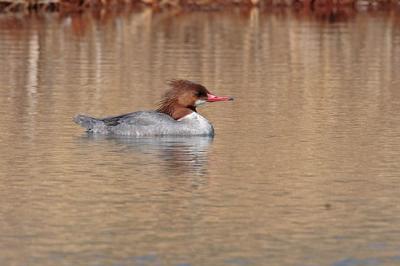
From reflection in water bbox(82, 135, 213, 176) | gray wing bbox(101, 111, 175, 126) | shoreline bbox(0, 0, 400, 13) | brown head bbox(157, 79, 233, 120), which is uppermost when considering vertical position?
brown head bbox(157, 79, 233, 120)

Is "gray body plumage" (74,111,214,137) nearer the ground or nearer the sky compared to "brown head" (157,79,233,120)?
nearer the ground

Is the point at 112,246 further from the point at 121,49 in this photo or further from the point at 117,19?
the point at 117,19

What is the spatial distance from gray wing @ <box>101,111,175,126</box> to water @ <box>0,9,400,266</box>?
11.7 inches

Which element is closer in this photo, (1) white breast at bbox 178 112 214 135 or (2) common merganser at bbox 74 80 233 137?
(1) white breast at bbox 178 112 214 135

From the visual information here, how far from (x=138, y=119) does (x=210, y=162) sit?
2362 millimetres

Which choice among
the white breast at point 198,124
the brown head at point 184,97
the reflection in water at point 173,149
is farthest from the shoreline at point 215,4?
the reflection in water at point 173,149

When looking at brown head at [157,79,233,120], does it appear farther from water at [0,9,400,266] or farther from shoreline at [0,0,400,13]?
shoreline at [0,0,400,13]

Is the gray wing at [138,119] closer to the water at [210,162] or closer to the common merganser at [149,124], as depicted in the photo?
the common merganser at [149,124]

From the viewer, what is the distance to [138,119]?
17469 millimetres

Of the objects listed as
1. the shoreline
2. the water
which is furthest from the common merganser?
the shoreline

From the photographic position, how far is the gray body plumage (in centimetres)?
1748

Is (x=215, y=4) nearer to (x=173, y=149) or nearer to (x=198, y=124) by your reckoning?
(x=198, y=124)

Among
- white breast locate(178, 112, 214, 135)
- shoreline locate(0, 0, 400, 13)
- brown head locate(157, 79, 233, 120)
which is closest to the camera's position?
white breast locate(178, 112, 214, 135)

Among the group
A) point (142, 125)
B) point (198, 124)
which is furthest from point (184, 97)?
point (142, 125)
